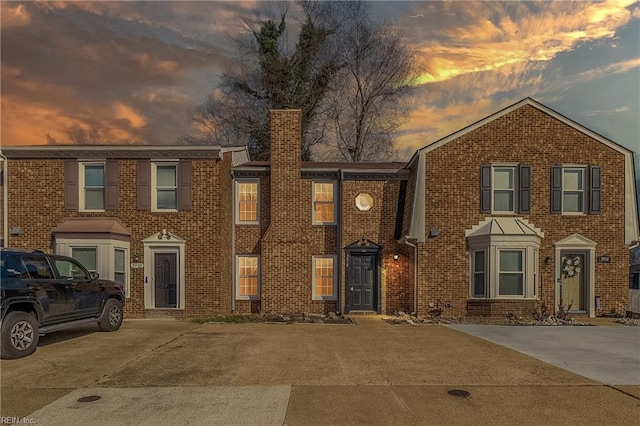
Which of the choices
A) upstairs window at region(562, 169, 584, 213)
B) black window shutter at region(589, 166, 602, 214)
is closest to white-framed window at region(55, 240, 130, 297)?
upstairs window at region(562, 169, 584, 213)

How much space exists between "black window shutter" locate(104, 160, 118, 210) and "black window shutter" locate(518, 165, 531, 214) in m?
13.5

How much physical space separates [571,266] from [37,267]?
1565 centimetres

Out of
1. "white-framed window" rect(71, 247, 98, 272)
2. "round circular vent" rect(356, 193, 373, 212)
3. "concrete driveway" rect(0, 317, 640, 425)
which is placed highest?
"round circular vent" rect(356, 193, 373, 212)

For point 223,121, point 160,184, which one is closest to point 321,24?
point 223,121

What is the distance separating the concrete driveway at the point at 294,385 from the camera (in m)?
5.76

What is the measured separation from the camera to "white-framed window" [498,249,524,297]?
15.3 metres

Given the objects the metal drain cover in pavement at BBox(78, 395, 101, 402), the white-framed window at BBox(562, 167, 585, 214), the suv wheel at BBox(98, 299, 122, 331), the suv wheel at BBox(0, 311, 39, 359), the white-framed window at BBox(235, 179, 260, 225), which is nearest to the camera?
the metal drain cover in pavement at BBox(78, 395, 101, 402)

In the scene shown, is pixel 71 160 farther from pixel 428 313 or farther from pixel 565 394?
pixel 565 394

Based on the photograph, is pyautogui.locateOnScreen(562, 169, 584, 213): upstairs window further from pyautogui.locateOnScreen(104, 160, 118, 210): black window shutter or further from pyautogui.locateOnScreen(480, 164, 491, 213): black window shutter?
pyautogui.locateOnScreen(104, 160, 118, 210): black window shutter

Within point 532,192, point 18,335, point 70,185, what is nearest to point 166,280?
point 70,185

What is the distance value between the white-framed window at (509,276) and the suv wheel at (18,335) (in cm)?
1306

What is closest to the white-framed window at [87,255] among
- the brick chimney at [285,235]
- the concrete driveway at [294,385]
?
the concrete driveway at [294,385]

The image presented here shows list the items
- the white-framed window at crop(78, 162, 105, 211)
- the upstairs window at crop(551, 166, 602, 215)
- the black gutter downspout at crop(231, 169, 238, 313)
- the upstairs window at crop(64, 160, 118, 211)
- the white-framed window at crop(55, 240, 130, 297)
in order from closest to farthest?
the white-framed window at crop(55, 240, 130, 297) < the upstairs window at crop(64, 160, 118, 211) < the white-framed window at crop(78, 162, 105, 211) < the upstairs window at crop(551, 166, 602, 215) < the black gutter downspout at crop(231, 169, 238, 313)

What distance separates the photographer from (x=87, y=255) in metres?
14.8
